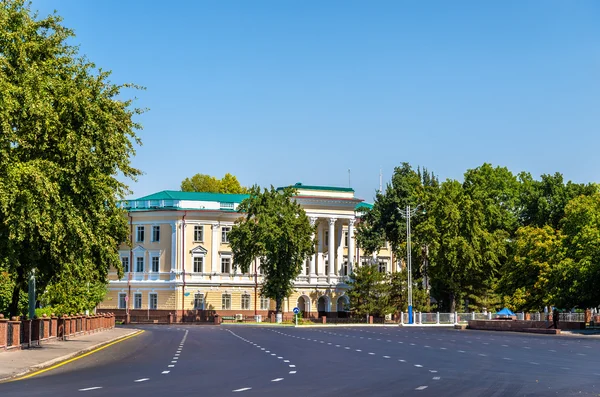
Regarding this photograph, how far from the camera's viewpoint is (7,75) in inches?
1436

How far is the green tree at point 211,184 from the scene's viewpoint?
141750 millimetres

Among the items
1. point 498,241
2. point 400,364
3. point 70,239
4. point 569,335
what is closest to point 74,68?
point 70,239

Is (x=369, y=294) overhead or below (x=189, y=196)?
below

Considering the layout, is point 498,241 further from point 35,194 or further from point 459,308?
point 35,194

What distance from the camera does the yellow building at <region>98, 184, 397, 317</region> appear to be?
371ft

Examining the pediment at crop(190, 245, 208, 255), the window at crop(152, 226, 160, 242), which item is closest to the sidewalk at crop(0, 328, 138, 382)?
the pediment at crop(190, 245, 208, 255)

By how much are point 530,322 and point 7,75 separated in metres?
49.6

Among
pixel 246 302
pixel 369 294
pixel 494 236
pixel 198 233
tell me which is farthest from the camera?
pixel 246 302

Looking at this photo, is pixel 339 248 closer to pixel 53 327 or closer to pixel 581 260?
pixel 581 260

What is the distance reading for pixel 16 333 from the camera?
37.4 m

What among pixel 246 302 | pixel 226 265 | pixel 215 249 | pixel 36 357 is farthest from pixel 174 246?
pixel 36 357

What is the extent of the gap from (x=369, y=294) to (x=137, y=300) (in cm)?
2773

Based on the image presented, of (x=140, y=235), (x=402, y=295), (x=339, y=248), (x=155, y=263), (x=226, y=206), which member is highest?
(x=226, y=206)

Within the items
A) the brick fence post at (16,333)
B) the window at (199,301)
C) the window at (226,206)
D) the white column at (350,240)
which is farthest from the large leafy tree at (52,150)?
the white column at (350,240)
